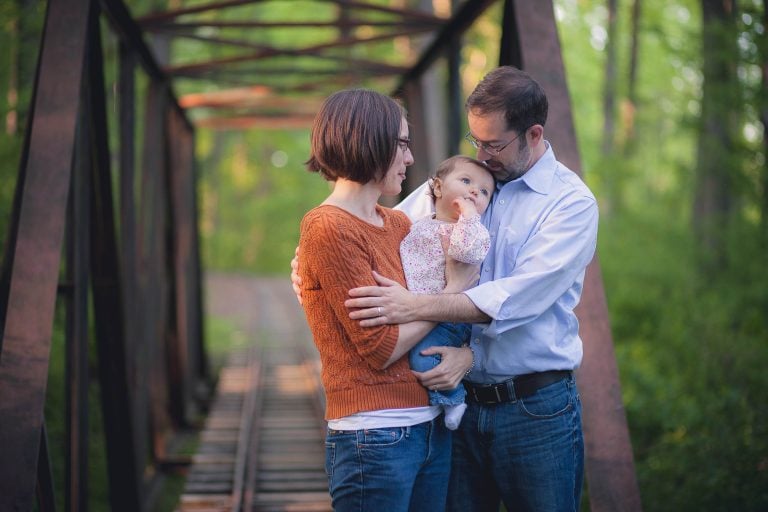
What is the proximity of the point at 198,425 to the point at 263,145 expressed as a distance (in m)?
36.0

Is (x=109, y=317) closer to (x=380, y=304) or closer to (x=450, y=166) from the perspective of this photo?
(x=450, y=166)

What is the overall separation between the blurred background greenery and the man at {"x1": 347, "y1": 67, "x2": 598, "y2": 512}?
3388 millimetres

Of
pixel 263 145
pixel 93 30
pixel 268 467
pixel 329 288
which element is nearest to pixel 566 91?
pixel 329 288

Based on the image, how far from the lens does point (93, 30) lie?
14.2ft

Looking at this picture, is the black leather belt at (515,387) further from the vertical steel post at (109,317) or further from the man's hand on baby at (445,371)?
the vertical steel post at (109,317)

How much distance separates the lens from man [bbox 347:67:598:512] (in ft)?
9.45

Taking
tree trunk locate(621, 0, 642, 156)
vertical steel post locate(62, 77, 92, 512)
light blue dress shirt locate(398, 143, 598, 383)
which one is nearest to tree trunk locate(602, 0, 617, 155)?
tree trunk locate(621, 0, 642, 156)

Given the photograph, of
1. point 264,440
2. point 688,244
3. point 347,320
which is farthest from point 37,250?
point 688,244

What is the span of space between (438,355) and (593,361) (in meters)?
1.12

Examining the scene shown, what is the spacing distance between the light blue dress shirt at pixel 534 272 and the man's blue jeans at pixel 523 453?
4.9 inches

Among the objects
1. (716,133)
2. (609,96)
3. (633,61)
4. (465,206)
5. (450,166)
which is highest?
(633,61)

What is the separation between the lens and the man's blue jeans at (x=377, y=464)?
104 inches

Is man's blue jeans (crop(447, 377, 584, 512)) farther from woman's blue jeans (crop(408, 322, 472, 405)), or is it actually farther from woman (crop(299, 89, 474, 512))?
woman (crop(299, 89, 474, 512))

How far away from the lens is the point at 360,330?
8.54 ft
